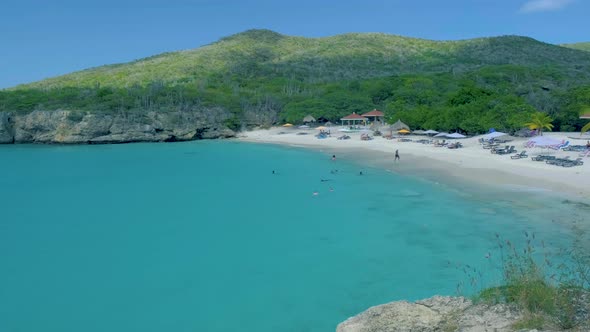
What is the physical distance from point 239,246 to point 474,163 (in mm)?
23658

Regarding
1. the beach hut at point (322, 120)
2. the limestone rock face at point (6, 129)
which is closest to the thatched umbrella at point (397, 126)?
the beach hut at point (322, 120)

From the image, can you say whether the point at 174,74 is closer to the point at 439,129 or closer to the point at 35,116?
the point at 35,116

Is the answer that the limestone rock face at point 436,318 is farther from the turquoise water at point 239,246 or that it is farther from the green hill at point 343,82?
the green hill at point 343,82

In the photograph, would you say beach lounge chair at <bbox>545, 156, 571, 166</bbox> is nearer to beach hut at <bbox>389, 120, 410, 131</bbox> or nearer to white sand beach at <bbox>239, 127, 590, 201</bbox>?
white sand beach at <bbox>239, 127, 590, 201</bbox>

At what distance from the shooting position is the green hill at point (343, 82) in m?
59.3

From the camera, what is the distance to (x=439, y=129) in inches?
2172

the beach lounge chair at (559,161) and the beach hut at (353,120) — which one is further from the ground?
the beach hut at (353,120)

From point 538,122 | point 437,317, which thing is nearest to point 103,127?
point 538,122

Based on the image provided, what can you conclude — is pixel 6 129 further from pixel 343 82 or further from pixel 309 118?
pixel 343 82

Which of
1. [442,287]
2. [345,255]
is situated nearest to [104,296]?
[345,255]

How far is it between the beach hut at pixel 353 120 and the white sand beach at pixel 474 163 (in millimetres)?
11302

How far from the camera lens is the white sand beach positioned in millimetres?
28933

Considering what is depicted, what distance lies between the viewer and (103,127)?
7181 cm

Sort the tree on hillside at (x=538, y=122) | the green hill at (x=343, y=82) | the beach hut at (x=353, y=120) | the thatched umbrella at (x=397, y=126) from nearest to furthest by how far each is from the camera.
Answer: the tree on hillside at (x=538, y=122), the thatched umbrella at (x=397, y=126), the green hill at (x=343, y=82), the beach hut at (x=353, y=120)
